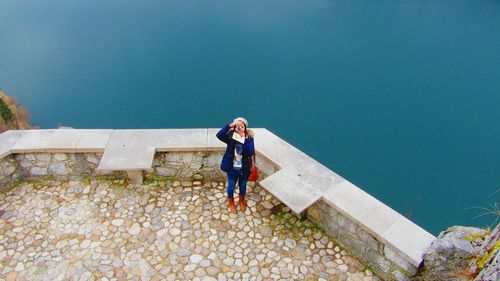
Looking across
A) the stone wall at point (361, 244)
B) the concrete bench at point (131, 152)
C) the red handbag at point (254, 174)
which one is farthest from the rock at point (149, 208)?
the stone wall at point (361, 244)

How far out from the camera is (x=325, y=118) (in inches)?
1684

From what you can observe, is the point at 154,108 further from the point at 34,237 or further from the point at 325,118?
the point at 34,237

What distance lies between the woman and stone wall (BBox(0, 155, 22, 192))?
11.1 ft

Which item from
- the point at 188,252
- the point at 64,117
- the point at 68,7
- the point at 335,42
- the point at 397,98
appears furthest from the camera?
the point at 68,7

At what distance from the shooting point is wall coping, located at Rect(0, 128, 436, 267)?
5.18 m

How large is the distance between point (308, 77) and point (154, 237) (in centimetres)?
4183

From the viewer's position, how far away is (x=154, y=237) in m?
5.90

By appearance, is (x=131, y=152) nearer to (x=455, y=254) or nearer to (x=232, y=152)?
(x=232, y=152)

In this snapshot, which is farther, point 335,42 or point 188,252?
point 335,42

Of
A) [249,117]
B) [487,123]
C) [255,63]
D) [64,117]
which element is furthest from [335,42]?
[64,117]

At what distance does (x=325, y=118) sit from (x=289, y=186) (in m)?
37.7

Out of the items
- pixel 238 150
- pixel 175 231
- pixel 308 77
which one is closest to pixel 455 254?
pixel 238 150

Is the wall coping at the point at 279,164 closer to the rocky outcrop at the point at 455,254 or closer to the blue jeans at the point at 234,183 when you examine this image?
the rocky outcrop at the point at 455,254

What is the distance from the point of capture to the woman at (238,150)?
5.66 meters
